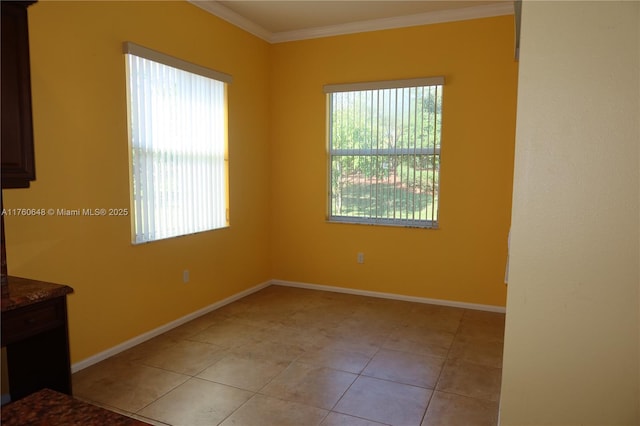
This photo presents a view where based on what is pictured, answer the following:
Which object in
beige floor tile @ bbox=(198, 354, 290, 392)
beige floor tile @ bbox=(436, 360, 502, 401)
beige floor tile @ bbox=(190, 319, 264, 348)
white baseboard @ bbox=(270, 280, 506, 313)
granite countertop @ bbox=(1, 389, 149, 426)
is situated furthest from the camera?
white baseboard @ bbox=(270, 280, 506, 313)

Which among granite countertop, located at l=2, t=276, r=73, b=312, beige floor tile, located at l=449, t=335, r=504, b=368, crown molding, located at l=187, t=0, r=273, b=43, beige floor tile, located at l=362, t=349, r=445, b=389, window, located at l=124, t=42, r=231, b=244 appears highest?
crown molding, located at l=187, t=0, r=273, b=43

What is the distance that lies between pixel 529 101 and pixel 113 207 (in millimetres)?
2703

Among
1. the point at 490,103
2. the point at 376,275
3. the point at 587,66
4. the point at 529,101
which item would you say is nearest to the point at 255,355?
the point at 376,275

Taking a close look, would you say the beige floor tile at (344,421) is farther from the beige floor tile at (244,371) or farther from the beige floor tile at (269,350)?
the beige floor tile at (269,350)

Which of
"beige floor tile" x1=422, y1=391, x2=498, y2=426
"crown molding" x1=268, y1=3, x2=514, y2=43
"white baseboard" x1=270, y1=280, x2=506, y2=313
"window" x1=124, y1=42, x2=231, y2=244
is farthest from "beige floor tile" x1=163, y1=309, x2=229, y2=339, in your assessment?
"crown molding" x1=268, y1=3, x2=514, y2=43

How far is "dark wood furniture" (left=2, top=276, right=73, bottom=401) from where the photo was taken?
73.0 inches

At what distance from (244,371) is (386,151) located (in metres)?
2.59

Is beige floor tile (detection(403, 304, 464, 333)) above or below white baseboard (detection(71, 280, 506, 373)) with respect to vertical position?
below

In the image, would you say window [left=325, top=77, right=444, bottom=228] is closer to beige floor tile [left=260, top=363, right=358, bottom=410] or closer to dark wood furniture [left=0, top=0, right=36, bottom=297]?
beige floor tile [left=260, top=363, right=358, bottom=410]

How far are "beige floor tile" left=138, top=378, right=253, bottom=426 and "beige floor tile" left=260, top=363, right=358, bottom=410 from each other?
0.65ft

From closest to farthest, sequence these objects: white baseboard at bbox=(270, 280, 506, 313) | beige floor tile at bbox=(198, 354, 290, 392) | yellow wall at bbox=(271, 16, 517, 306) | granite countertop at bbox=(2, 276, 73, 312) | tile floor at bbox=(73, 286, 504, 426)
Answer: granite countertop at bbox=(2, 276, 73, 312) → tile floor at bbox=(73, 286, 504, 426) → beige floor tile at bbox=(198, 354, 290, 392) → yellow wall at bbox=(271, 16, 517, 306) → white baseboard at bbox=(270, 280, 506, 313)

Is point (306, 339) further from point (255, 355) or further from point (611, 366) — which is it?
point (611, 366)

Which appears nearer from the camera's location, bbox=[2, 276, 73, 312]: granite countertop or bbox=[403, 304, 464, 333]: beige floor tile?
bbox=[2, 276, 73, 312]: granite countertop

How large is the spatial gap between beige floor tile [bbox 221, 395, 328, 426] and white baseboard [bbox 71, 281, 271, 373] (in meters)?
1.22
